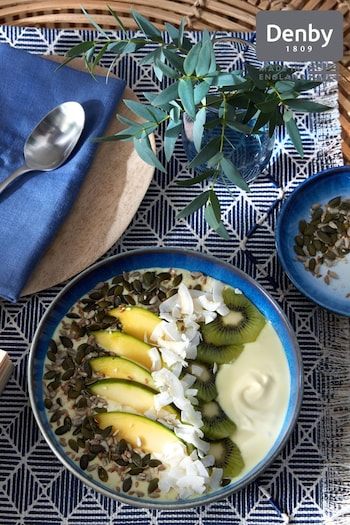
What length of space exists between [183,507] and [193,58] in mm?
518

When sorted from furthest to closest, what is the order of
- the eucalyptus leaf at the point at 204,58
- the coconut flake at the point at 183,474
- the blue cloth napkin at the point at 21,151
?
the blue cloth napkin at the point at 21,151 < the coconut flake at the point at 183,474 < the eucalyptus leaf at the point at 204,58

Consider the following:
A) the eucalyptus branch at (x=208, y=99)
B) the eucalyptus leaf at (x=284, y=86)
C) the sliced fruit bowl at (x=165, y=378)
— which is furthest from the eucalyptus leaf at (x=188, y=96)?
the sliced fruit bowl at (x=165, y=378)

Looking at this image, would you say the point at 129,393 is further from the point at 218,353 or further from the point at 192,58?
the point at 192,58

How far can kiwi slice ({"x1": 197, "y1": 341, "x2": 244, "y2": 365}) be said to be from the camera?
1.02 m

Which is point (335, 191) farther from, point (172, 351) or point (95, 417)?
point (95, 417)

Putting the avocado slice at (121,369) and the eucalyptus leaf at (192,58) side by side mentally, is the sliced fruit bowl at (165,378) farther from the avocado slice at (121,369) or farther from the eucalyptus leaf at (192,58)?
the eucalyptus leaf at (192,58)

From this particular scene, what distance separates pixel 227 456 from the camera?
993 millimetres

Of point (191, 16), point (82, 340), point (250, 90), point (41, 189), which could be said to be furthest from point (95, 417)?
point (191, 16)

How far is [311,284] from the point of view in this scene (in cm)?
109

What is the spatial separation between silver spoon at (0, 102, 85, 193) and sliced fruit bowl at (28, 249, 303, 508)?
0.58ft

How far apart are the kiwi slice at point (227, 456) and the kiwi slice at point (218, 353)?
101mm

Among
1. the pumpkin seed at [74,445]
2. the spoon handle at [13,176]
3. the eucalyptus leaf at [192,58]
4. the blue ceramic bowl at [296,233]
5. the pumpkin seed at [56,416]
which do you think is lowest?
the pumpkin seed at [74,445]

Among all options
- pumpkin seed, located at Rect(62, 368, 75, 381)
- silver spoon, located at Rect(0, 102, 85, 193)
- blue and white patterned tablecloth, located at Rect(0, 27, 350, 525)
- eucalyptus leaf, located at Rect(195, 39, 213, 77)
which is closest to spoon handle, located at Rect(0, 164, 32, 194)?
silver spoon, located at Rect(0, 102, 85, 193)

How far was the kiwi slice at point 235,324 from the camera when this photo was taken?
3.39ft
